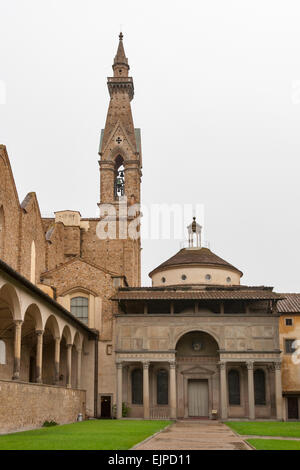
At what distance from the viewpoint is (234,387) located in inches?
1629

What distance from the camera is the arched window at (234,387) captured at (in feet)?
134

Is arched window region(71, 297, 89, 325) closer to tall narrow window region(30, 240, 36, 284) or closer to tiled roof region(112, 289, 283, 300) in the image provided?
tiled roof region(112, 289, 283, 300)

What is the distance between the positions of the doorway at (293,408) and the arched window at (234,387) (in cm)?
387

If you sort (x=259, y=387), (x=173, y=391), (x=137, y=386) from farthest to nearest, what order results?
(x=137, y=386) → (x=259, y=387) → (x=173, y=391)

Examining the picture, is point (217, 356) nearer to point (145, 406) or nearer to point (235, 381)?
point (235, 381)

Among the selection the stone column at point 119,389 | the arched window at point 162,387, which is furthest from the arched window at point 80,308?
the arched window at point 162,387

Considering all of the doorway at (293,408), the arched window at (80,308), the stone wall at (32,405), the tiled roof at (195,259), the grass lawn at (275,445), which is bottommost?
the doorway at (293,408)

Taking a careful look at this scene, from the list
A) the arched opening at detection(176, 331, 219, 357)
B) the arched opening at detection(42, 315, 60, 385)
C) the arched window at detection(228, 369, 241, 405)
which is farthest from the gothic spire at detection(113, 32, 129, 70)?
the arched window at detection(228, 369, 241, 405)

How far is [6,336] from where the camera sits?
3366cm

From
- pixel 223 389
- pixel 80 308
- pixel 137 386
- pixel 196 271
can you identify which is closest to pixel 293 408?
pixel 223 389

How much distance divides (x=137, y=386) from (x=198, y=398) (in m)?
4.24

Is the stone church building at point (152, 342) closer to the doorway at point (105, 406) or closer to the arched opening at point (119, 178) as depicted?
the doorway at point (105, 406)

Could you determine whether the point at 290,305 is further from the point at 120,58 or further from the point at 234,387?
the point at 120,58

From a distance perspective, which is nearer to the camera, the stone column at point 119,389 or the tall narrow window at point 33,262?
the stone column at point 119,389
